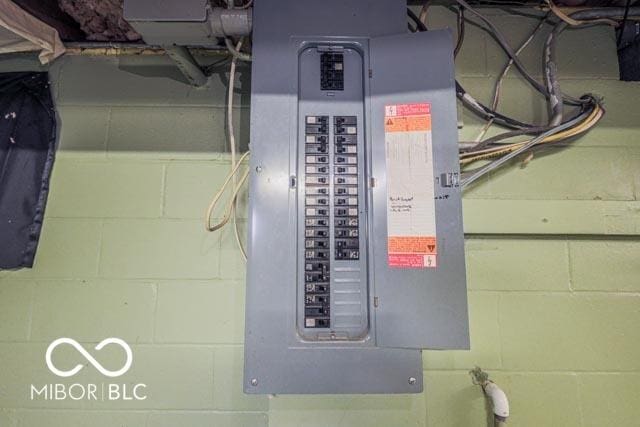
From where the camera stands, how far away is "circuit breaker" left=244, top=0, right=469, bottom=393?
79 centimetres

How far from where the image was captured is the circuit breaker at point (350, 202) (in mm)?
788

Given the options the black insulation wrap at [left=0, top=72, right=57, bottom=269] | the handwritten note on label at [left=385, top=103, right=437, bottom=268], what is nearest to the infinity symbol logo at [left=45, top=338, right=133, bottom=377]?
the black insulation wrap at [left=0, top=72, right=57, bottom=269]

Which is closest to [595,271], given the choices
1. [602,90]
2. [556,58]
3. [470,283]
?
[470,283]

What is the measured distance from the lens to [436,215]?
2.65ft

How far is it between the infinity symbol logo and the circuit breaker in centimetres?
47

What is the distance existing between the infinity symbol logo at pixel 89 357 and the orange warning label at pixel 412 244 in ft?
2.69

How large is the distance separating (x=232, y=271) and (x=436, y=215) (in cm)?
61

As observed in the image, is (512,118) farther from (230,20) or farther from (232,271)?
(232,271)

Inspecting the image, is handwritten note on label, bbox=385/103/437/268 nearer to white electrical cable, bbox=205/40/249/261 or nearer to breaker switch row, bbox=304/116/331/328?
breaker switch row, bbox=304/116/331/328

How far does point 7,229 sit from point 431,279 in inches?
47.6

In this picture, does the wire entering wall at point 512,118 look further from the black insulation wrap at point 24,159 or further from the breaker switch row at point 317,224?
the black insulation wrap at point 24,159

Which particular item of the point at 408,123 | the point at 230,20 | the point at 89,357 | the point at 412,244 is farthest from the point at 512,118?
the point at 89,357

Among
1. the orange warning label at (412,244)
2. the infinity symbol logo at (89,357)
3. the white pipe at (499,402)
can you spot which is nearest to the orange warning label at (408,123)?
the orange warning label at (412,244)

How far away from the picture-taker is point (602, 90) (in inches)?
44.4
